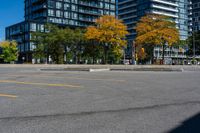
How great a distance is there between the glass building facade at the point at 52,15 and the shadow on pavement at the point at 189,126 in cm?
9103

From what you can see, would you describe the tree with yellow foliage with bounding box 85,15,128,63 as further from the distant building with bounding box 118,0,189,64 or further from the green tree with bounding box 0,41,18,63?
the distant building with bounding box 118,0,189,64

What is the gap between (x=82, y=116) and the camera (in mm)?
6570

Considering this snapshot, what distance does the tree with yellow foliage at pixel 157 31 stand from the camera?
199ft

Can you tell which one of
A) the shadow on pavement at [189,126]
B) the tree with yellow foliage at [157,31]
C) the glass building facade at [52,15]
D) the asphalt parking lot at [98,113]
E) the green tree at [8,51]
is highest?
the glass building facade at [52,15]

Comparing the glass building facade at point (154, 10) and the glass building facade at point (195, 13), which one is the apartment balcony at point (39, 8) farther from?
the glass building facade at point (195, 13)

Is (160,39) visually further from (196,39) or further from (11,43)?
(11,43)

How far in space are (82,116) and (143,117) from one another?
1.34m

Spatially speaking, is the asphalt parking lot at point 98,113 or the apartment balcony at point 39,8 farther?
the apartment balcony at point 39,8

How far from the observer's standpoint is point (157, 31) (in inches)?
2394

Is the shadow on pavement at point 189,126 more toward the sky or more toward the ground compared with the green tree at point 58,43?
more toward the ground

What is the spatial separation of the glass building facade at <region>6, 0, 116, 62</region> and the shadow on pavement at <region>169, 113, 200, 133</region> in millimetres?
91030

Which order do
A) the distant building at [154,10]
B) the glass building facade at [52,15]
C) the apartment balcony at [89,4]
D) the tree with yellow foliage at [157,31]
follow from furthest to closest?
the distant building at [154,10] < the apartment balcony at [89,4] < the glass building facade at [52,15] < the tree with yellow foliage at [157,31]

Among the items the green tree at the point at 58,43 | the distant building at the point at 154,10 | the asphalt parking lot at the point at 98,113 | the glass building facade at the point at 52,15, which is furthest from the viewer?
the distant building at the point at 154,10

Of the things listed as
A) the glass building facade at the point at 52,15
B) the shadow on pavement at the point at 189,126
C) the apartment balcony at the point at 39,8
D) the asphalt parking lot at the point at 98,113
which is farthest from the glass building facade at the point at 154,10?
the shadow on pavement at the point at 189,126
